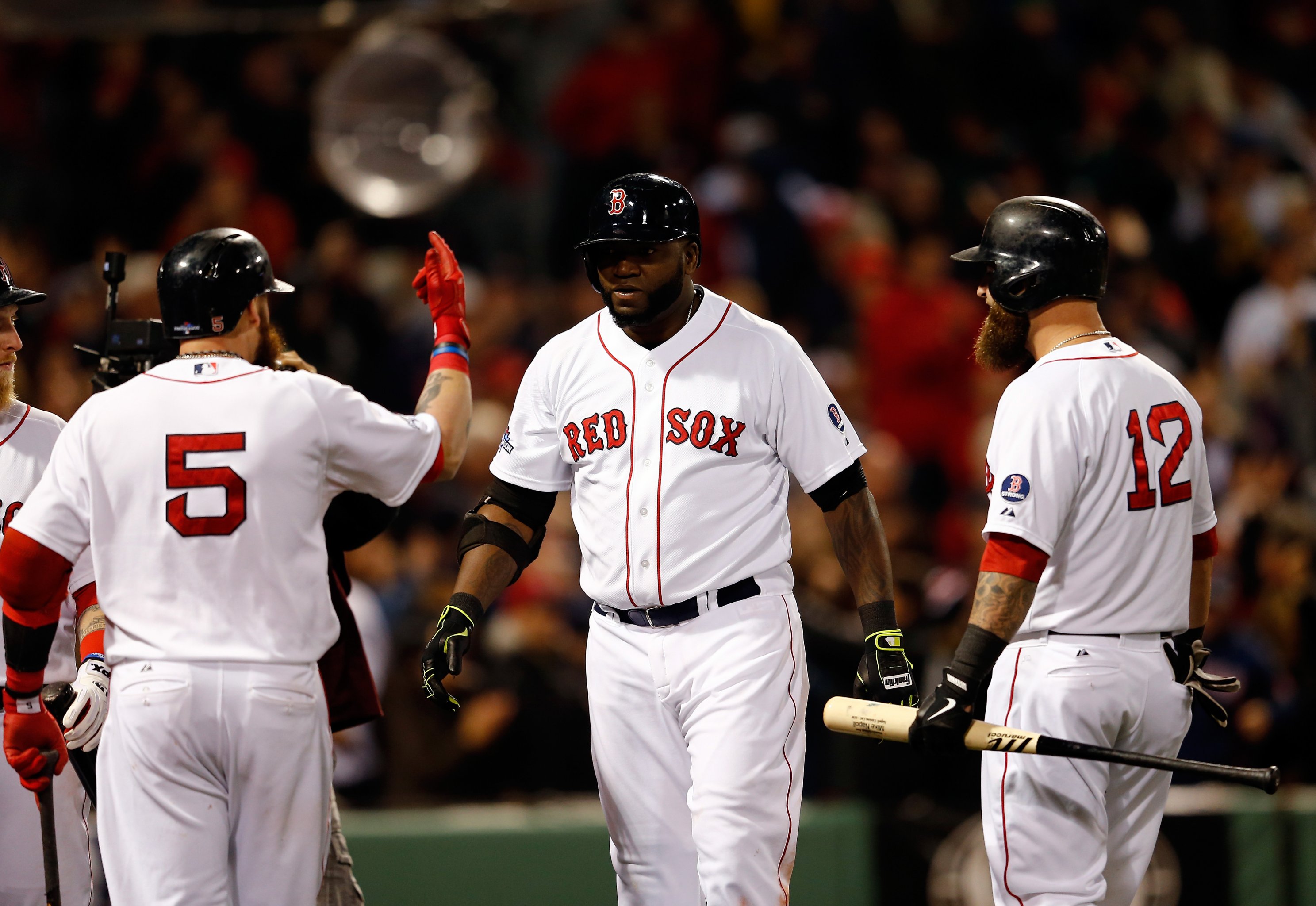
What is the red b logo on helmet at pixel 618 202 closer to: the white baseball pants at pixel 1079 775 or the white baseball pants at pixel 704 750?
the white baseball pants at pixel 704 750

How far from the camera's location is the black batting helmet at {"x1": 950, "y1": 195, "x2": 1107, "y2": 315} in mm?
4512

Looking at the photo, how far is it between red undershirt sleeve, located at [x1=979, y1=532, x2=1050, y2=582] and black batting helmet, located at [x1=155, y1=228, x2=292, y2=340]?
2.09 m

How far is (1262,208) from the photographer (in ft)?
35.7

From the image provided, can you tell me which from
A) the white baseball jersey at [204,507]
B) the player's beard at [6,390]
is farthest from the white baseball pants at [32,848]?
the player's beard at [6,390]

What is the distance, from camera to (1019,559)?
4223mm

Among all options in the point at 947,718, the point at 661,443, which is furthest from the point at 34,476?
the point at 947,718

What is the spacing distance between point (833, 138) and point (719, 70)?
107 centimetres

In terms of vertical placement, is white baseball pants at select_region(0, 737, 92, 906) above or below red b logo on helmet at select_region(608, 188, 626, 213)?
below

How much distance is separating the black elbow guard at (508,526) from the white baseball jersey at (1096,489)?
4.66ft

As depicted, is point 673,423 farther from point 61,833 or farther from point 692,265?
point 61,833

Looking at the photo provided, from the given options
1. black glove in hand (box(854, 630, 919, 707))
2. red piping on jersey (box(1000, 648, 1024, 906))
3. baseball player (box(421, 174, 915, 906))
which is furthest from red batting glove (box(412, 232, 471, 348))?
Answer: red piping on jersey (box(1000, 648, 1024, 906))

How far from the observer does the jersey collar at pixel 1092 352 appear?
441 cm

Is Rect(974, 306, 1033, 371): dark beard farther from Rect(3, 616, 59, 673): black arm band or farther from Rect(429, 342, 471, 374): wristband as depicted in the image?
Rect(3, 616, 59, 673): black arm band

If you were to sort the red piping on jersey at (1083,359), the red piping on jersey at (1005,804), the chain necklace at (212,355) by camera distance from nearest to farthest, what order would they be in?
the chain necklace at (212,355) → the red piping on jersey at (1005,804) → the red piping on jersey at (1083,359)
